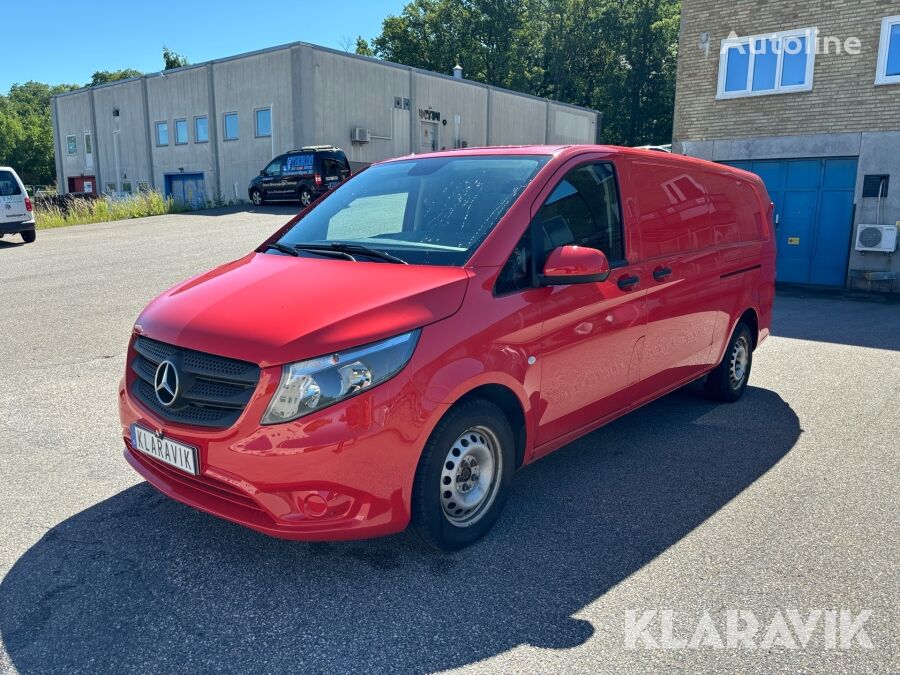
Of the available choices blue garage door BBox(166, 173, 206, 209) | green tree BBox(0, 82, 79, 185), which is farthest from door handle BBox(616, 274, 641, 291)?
green tree BBox(0, 82, 79, 185)

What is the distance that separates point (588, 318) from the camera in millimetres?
3916

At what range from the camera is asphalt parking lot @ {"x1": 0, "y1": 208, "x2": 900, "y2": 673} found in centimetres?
271

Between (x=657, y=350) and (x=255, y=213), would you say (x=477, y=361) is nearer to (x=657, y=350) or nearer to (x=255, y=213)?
(x=657, y=350)

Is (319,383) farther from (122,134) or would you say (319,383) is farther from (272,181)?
(122,134)

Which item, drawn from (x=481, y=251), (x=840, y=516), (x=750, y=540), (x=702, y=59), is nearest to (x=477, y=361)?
(x=481, y=251)

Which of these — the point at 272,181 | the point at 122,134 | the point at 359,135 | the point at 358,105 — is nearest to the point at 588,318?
the point at 272,181

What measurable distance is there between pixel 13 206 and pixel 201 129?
1719cm

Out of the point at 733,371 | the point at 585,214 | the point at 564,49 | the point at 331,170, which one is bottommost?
the point at 733,371

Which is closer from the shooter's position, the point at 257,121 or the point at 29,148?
the point at 257,121

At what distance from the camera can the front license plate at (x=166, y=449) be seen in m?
3.04

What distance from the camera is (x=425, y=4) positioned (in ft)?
180

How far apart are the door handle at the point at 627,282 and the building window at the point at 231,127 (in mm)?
29071

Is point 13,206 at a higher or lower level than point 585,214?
lower

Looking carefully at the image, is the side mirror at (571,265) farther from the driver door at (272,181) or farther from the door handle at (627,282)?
the driver door at (272,181)
